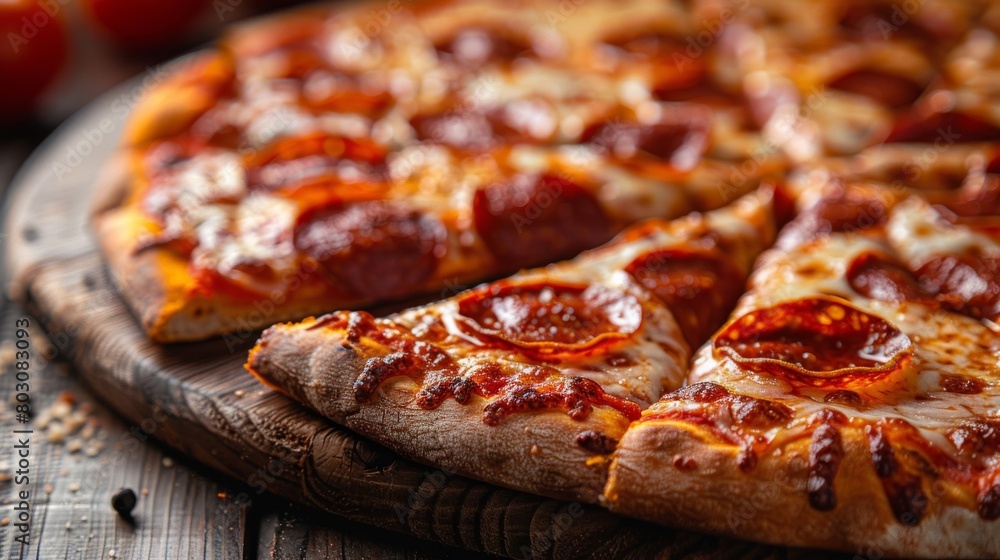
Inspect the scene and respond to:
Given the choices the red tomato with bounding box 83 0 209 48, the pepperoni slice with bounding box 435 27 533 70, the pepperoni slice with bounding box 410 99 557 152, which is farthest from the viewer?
the red tomato with bounding box 83 0 209 48

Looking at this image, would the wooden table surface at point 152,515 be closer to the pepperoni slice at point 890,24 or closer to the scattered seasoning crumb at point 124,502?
the scattered seasoning crumb at point 124,502

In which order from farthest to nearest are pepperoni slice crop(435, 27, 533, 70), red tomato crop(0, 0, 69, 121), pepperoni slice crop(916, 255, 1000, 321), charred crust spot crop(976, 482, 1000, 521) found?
red tomato crop(0, 0, 69, 121), pepperoni slice crop(435, 27, 533, 70), pepperoni slice crop(916, 255, 1000, 321), charred crust spot crop(976, 482, 1000, 521)

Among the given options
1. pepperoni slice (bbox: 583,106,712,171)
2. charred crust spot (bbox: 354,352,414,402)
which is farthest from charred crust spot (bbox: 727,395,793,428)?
pepperoni slice (bbox: 583,106,712,171)

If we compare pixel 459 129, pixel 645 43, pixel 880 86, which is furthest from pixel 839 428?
pixel 645 43

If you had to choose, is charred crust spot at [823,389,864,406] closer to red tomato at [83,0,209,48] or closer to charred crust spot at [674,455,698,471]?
charred crust spot at [674,455,698,471]

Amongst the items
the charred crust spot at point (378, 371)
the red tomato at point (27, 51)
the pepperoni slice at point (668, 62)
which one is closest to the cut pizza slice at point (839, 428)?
the charred crust spot at point (378, 371)

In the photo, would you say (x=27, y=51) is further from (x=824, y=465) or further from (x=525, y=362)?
(x=824, y=465)

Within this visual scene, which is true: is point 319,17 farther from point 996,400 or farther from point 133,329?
point 996,400

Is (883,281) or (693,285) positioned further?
(693,285)
